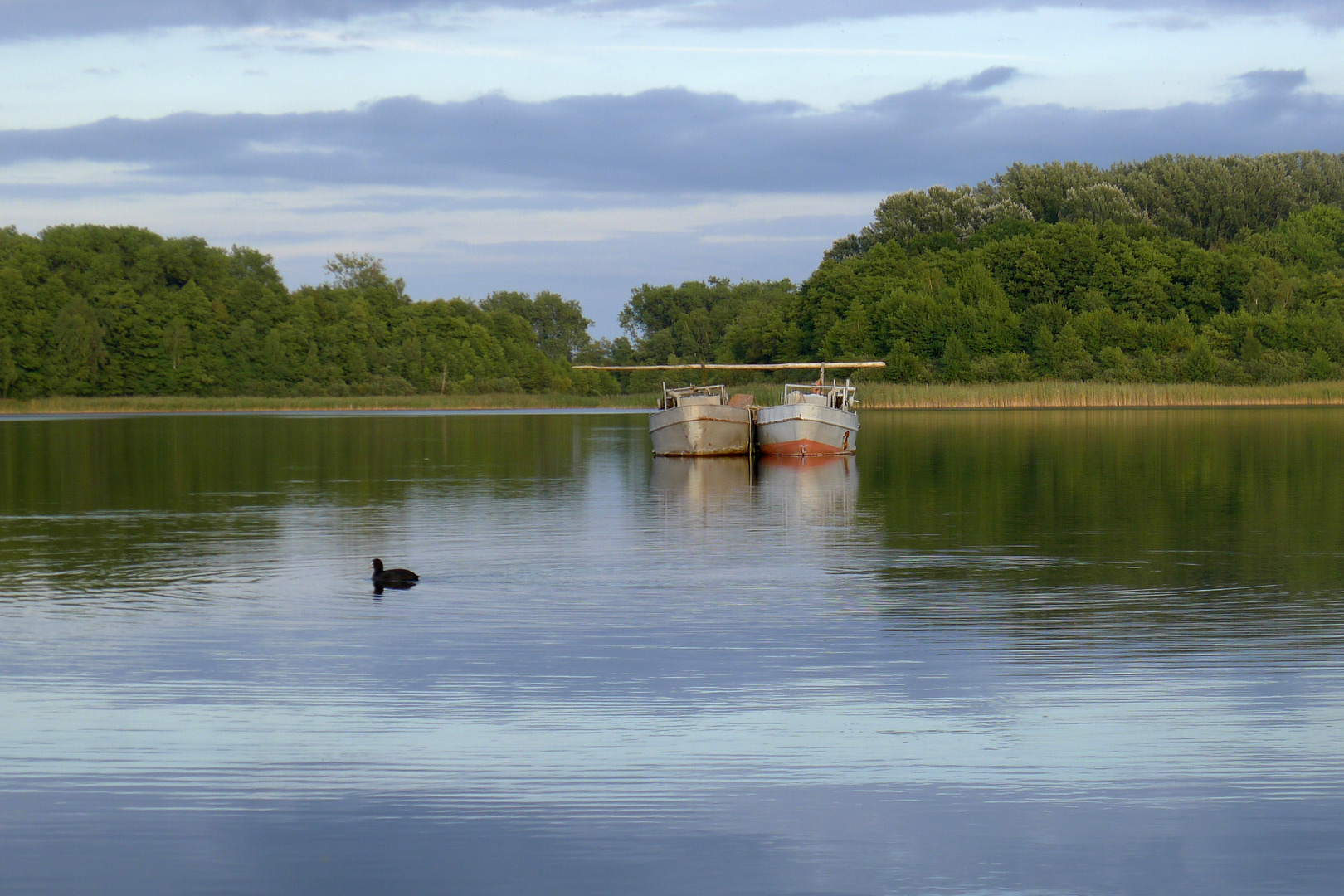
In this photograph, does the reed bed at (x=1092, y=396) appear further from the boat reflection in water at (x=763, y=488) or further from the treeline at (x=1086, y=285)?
the boat reflection in water at (x=763, y=488)

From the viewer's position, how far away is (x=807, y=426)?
48.5 m

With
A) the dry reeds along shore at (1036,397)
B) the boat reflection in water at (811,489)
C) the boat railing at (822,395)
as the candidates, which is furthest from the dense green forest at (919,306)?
the boat reflection in water at (811,489)

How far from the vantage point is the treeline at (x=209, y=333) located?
128875mm

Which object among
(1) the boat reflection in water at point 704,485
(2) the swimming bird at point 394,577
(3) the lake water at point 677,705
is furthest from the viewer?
(1) the boat reflection in water at point 704,485

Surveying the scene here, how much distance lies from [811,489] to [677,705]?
23029 millimetres

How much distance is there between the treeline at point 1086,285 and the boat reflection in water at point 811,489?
8566 cm

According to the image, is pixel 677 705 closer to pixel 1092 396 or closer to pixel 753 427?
pixel 753 427

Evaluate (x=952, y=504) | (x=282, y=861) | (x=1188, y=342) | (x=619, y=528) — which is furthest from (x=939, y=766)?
(x=1188, y=342)

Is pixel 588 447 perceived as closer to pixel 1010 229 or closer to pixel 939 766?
pixel 939 766

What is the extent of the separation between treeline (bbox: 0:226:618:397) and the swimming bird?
118126 millimetres

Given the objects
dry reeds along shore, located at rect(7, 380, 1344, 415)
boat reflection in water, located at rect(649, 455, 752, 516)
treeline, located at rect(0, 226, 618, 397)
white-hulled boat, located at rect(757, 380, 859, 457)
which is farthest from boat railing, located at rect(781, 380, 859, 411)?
treeline, located at rect(0, 226, 618, 397)

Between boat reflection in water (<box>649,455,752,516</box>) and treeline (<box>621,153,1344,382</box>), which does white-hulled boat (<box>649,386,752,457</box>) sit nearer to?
boat reflection in water (<box>649,455,752,516</box>)

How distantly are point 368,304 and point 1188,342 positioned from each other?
298ft

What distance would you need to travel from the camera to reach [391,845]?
25.5 ft
